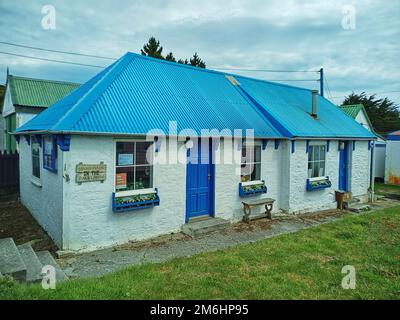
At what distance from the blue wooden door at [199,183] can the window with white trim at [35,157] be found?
4.90m

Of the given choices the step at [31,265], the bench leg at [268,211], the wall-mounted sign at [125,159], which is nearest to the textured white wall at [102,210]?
the wall-mounted sign at [125,159]

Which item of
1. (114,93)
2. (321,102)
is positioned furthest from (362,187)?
(114,93)

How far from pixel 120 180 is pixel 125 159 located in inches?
21.3

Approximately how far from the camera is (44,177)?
7.95m

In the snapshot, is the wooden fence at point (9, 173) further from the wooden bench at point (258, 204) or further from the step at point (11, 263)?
the wooden bench at point (258, 204)

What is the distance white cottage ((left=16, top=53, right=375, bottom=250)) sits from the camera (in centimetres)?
654

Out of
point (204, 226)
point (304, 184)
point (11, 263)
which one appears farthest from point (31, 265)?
point (304, 184)

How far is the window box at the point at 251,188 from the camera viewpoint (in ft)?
30.2

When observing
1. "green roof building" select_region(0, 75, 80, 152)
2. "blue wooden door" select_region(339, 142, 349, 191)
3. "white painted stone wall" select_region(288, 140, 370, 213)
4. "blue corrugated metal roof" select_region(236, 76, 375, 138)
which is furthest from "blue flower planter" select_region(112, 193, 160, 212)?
"green roof building" select_region(0, 75, 80, 152)

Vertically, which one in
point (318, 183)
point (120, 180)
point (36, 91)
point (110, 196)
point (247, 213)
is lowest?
point (247, 213)

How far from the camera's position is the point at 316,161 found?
1146 cm

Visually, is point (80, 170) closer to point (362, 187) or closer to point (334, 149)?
point (334, 149)

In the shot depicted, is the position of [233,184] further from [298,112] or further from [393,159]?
[393,159]
